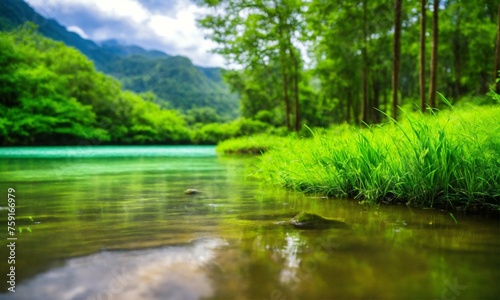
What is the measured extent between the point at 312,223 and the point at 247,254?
3.06 ft

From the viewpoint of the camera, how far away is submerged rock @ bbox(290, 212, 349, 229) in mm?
2873

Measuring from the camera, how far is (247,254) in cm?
217

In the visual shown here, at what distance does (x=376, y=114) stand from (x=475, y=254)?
31.4m

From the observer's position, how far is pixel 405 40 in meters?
22.6

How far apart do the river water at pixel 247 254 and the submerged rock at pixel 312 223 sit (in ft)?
0.35

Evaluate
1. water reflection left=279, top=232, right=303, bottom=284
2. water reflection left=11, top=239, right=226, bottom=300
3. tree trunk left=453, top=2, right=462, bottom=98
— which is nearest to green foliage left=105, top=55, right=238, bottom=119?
tree trunk left=453, top=2, right=462, bottom=98

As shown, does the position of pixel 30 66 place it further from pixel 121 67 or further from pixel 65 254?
pixel 121 67

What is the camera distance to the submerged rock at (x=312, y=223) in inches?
113

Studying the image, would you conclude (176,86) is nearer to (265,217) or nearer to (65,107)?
(65,107)

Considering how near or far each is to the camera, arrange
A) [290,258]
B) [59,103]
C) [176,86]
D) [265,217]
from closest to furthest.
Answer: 1. [290,258]
2. [265,217]
3. [59,103]
4. [176,86]

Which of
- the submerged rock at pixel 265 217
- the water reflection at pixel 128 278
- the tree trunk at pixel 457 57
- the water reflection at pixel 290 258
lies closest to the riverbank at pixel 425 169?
the submerged rock at pixel 265 217

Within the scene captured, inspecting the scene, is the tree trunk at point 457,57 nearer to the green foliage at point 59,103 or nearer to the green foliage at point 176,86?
the green foliage at point 59,103

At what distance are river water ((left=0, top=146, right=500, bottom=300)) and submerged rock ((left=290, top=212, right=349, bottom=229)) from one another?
0.35 ft

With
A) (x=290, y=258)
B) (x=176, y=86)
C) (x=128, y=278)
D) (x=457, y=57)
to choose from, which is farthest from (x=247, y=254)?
(x=176, y=86)
